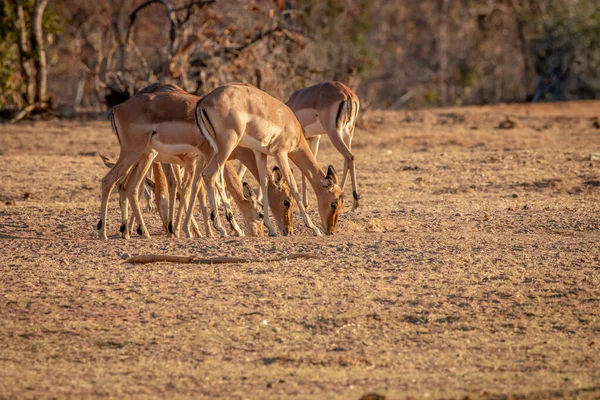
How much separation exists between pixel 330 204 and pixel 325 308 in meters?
3.31

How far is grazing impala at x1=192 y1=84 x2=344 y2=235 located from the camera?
340 inches

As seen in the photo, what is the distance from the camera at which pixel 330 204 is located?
9.45 meters

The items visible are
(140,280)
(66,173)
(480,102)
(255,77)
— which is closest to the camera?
(140,280)

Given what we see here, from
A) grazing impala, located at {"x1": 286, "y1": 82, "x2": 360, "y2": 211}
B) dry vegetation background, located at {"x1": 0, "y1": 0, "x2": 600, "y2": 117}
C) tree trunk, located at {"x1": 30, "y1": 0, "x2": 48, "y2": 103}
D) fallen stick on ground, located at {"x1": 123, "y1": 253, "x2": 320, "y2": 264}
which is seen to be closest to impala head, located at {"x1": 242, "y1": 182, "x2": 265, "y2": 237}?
grazing impala, located at {"x1": 286, "y1": 82, "x2": 360, "y2": 211}

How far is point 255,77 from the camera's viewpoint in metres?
17.9

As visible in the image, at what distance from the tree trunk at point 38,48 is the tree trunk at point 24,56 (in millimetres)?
119

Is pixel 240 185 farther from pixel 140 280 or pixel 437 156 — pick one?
pixel 437 156

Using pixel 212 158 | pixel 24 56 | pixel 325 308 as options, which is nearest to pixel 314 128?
pixel 212 158

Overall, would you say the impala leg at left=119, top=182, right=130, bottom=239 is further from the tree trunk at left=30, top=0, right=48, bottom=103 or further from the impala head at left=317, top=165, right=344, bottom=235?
the tree trunk at left=30, top=0, right=48, bottom=103

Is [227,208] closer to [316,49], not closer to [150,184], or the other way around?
[150,184]

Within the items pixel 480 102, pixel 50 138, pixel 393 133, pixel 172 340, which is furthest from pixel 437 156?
pixel 480 102

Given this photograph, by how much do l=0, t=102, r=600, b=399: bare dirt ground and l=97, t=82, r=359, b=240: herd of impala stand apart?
0.41 metres

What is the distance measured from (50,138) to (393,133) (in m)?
5.64

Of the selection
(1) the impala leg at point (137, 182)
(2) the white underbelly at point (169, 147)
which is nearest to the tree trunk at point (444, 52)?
(1) the impala leg at point (137, 182)
